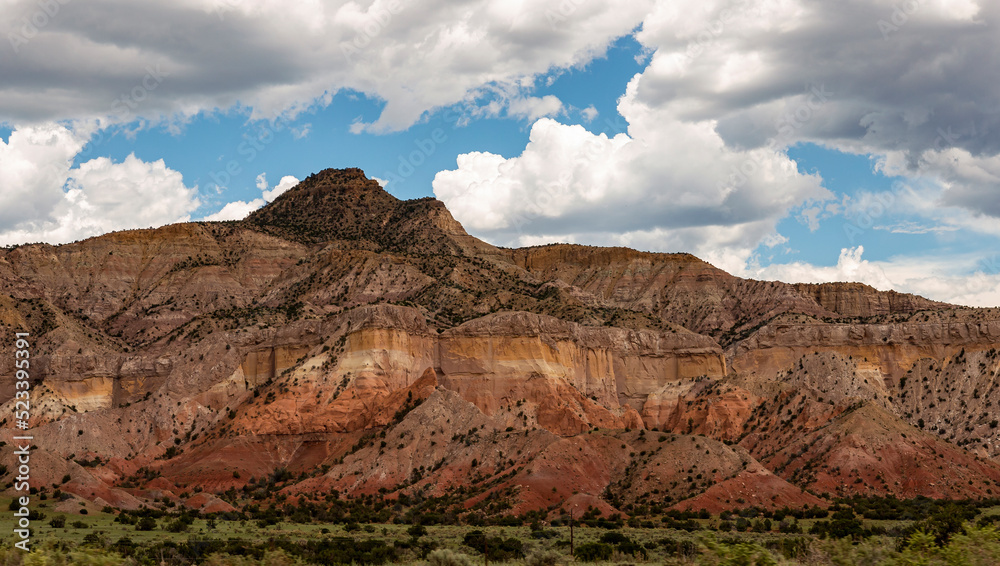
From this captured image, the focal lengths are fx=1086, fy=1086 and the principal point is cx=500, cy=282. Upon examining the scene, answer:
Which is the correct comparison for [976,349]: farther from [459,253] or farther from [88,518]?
[88,518]

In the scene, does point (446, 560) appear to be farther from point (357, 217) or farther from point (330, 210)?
point (330, 210)

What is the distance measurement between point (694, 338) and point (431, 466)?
4684 centimetres

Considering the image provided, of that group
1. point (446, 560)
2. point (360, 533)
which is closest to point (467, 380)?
point (360, 533)

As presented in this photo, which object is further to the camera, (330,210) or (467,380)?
(330,210)

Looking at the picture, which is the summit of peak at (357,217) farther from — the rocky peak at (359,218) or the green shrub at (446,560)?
the green shrub at (446,560)

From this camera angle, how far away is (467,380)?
9931 cm

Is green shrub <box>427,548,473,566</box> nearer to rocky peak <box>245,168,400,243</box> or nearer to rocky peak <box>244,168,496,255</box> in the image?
rocky peak <box>244,168,496,255</box>

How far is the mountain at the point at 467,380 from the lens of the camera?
257ft

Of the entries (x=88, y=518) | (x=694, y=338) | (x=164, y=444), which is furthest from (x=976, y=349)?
(x=88, y=518)

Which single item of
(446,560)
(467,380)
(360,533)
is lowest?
(360,533)

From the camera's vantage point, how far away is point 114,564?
28969mm

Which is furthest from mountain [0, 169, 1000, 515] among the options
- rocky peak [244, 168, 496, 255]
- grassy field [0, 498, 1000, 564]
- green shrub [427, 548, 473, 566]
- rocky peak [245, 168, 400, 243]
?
green shrub [427, 548, 473, 566]

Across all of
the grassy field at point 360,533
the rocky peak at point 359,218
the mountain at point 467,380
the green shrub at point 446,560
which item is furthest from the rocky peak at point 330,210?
the green shrub at point 446,560

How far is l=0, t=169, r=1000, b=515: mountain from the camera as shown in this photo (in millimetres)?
78312
